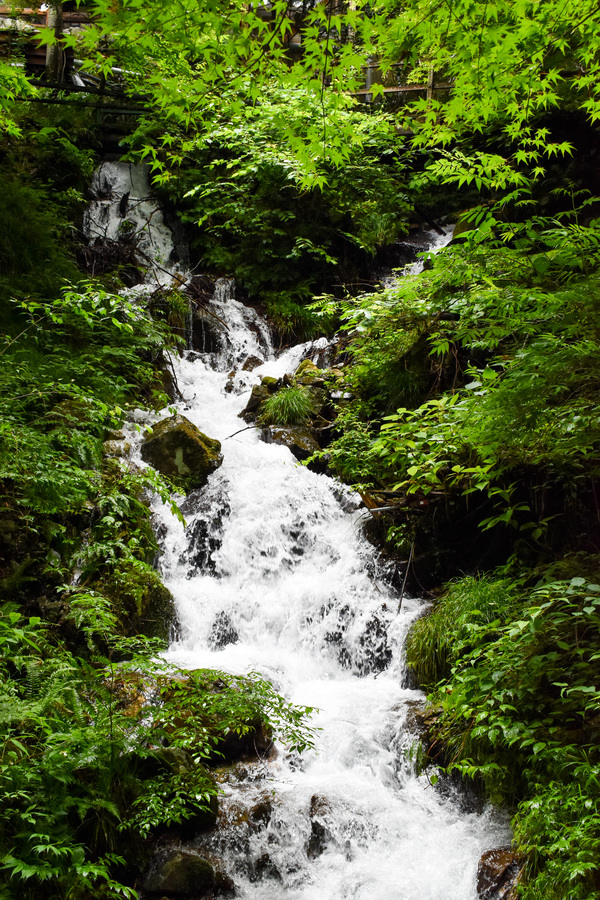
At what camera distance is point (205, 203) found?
40.9ft

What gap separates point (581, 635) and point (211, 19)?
402cm

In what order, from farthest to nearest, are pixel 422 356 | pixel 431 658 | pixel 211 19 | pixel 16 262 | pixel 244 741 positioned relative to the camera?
1. pixel 16 262
2. pixel 422 356
3. pixel 431 658
4. pixel 244 741
5. pixel 211 19

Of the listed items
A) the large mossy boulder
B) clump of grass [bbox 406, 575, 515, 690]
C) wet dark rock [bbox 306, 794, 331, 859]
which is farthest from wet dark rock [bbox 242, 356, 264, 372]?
wet dark rock [bbox 306, 794, 331, 859]

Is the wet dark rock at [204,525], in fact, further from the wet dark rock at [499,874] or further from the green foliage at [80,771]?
the wet dark rock at [499,874]

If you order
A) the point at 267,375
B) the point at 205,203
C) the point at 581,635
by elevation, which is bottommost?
the point at 581,635

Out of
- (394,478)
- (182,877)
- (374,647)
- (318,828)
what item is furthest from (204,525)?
(182,877)

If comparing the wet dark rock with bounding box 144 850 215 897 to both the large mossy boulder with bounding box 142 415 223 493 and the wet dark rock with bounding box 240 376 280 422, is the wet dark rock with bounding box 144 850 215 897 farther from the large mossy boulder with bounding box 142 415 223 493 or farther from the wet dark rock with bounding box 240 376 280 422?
the wet dark rock with bounding box 240 376 280 422

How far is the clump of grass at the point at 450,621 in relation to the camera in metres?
4.51

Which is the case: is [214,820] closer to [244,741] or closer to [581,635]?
[244,741]

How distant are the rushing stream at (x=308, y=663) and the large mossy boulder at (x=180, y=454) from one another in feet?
0.73

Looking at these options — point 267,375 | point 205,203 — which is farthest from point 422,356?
point 205,203

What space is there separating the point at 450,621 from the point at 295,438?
3.97m

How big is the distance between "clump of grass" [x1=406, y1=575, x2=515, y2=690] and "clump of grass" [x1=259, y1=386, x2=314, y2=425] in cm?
389

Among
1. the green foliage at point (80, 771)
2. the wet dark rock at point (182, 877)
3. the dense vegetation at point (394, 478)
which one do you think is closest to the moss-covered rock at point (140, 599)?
the dense vegetation at point (394, 478)
